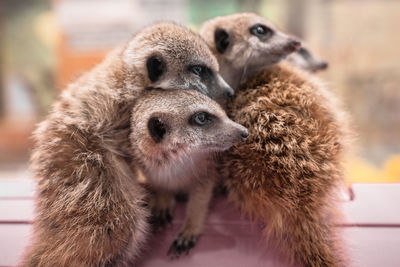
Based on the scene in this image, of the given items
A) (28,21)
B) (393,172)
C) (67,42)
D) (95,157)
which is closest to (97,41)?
(67,42)

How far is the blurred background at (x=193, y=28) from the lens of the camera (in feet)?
7.47

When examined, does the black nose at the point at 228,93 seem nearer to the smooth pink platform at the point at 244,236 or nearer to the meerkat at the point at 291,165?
the meerkat at the point at 291,165

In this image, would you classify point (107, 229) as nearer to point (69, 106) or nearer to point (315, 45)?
point (69, 106)

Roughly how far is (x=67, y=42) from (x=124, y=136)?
1.42 m

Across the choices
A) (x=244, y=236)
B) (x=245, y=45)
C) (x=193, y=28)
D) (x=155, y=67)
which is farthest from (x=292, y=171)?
(x=193, y=28)

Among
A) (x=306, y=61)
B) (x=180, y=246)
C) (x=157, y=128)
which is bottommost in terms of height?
(x=180, y=246)

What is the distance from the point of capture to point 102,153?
104cm

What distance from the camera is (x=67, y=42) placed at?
2303mm

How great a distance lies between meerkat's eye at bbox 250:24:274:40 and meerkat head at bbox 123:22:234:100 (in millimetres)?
300

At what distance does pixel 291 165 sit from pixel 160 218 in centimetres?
44

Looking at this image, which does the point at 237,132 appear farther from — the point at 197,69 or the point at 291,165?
the point at 197,69

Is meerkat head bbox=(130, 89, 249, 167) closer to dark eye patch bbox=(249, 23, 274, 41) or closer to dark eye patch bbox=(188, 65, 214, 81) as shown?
dark eye patch bbox=(188, 65, 214, 81)

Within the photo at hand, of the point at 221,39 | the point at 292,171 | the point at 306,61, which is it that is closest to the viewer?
the point at 292,171

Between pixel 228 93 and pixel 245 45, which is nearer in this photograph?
pixel 228 93
